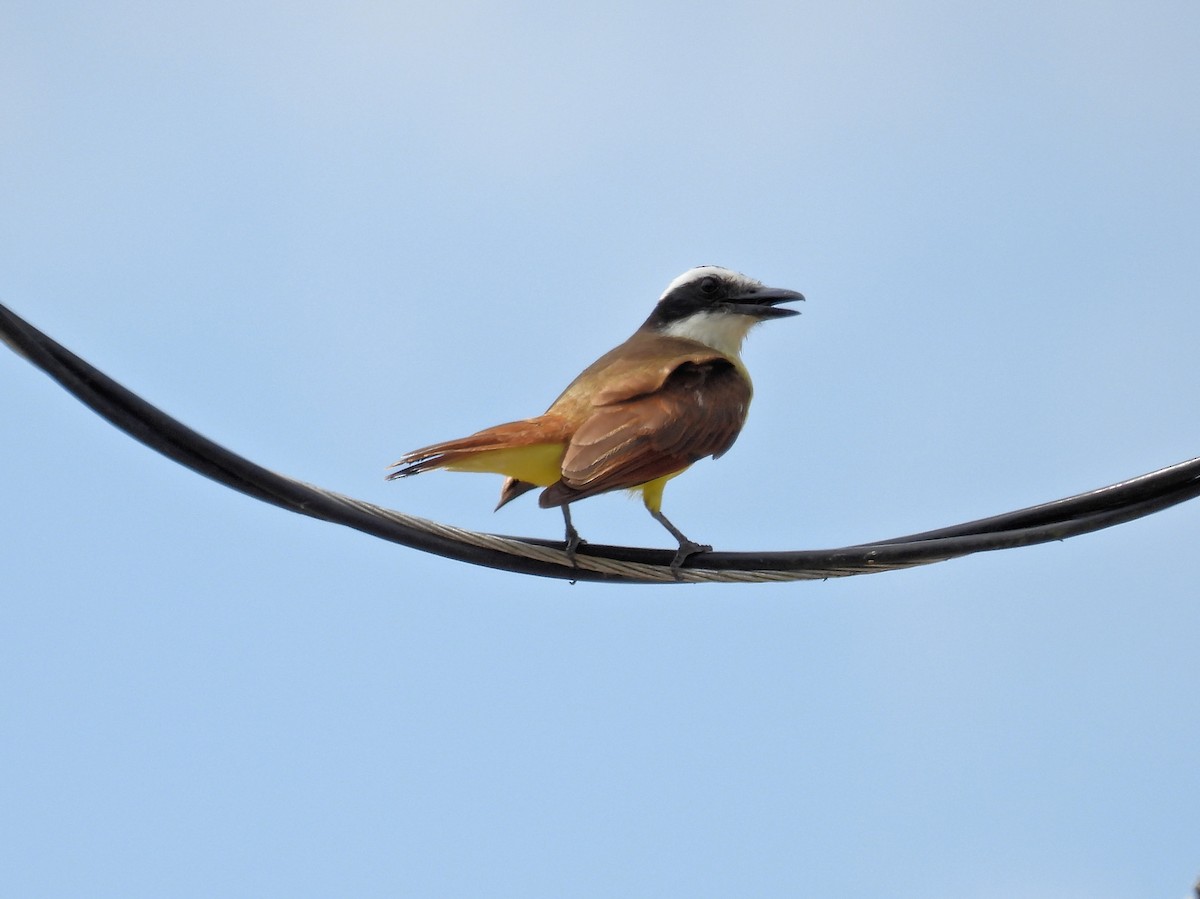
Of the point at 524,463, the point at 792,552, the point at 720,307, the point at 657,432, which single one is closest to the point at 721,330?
the point at 720,307

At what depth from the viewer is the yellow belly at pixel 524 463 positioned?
19.7 feet

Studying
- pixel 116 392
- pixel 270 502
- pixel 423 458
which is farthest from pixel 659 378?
pixel 116 392

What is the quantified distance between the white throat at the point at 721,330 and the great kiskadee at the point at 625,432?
0.10m

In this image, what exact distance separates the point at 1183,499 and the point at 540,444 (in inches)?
103

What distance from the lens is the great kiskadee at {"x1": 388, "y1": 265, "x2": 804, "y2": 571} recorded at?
5910 millimetres

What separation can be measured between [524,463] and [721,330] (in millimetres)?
2470

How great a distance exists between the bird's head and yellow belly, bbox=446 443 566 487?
2.21 meters

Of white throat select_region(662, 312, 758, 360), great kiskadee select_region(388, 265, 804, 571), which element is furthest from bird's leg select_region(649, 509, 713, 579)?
white throat select_region(662, 312, 758, 360)

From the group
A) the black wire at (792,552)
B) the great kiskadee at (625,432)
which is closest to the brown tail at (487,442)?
the great kiskadee at (625,432)

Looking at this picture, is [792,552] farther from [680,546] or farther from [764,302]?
[764,302]

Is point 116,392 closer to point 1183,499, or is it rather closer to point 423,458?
point 423,458

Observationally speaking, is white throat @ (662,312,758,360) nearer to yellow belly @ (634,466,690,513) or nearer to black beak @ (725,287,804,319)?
black beak @ (725,287,804,319)

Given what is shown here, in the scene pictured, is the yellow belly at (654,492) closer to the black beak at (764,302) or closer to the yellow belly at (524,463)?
the yellow belly at (524,463)

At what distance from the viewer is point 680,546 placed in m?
6.34
